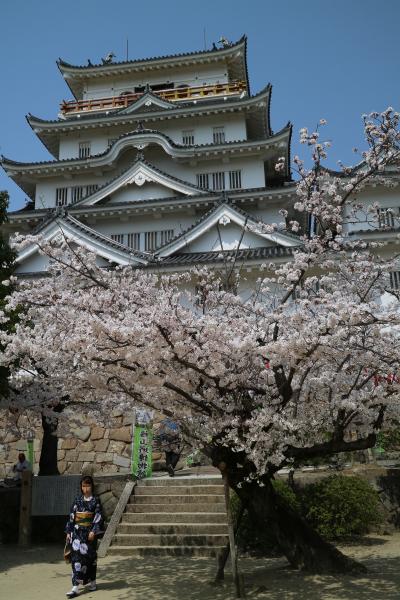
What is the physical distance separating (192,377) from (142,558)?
4158mm

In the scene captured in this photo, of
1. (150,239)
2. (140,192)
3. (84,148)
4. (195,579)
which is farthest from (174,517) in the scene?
(84,148)

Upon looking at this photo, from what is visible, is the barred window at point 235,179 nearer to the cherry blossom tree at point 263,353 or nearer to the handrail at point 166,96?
the handrail at point 166,96

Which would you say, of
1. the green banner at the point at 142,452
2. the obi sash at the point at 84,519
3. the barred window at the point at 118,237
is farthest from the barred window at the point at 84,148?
the obi sash at the point at 84,519

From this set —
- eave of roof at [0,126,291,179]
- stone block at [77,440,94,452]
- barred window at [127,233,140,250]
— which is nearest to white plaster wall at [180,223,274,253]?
barred window at [127,233,140,250]

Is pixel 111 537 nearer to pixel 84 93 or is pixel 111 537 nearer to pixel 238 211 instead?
pixel 238 211

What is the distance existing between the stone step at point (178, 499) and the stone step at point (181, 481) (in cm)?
34

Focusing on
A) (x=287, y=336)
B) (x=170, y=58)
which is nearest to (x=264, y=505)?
(x=287, y=336)

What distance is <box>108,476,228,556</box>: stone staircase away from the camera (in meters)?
8.52

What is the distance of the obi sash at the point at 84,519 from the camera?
6637 millimetres

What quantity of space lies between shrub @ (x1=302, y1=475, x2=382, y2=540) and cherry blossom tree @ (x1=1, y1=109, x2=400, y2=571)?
6.86 feet

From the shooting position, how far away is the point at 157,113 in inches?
875

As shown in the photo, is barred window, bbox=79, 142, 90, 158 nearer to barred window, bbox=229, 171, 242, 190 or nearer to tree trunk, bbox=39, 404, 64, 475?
barred window, bbox=229, 171, 242, 190

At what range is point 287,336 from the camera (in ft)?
17.2

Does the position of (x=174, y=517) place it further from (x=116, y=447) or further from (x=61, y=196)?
(x=61, y=196)
